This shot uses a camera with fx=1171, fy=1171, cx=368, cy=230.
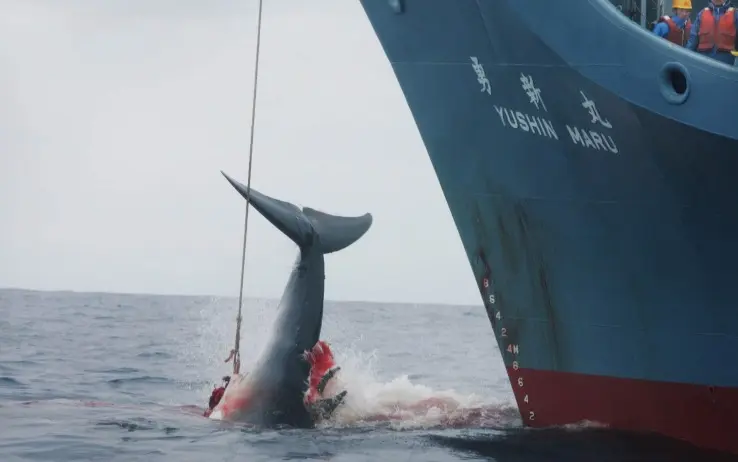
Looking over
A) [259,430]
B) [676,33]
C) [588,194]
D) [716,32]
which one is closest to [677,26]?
[676,33]

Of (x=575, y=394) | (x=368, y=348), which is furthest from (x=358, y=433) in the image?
(x=368, y=348)

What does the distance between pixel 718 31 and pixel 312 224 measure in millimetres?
5567

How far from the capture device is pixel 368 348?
40.8 meters

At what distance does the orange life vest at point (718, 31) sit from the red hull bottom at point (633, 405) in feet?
12.4

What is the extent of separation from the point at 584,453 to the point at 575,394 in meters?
1.51

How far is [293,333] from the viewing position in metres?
14.8

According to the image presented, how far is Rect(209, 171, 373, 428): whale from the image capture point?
1442 cm

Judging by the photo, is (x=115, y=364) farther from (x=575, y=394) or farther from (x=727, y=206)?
(x=727, y=206)

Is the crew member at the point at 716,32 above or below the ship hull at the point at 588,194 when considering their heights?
above

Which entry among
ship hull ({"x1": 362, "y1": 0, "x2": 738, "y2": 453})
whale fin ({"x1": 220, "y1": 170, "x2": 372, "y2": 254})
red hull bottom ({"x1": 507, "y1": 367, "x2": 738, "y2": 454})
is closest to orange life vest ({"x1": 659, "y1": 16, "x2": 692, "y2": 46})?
ship hull ({"x1": 362, "y1": 0, "x2": 738, "y2": 453})

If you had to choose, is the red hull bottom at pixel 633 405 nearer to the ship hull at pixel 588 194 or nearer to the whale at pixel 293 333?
the ship hull at pixel 588 194

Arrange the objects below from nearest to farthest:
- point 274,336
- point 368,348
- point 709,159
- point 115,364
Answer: point 709,159
point 274,336
point 115,364
point 368,348

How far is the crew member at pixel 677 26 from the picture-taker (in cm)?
1351

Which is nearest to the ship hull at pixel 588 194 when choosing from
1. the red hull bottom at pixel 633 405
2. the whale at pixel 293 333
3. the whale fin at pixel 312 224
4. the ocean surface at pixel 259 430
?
the red hull bottom at pixel 633 405
